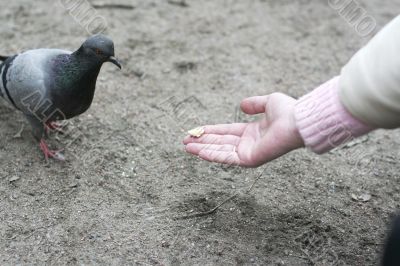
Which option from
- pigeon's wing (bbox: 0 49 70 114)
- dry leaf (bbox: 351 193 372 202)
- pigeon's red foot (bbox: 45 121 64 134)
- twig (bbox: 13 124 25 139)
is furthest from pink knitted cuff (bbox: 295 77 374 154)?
twig (bbox: 13 124 25 139)

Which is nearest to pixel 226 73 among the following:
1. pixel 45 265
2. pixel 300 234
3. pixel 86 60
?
pixel 86 60

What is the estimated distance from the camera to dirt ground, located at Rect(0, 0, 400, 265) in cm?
265

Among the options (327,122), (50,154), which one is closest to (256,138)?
(327,122)

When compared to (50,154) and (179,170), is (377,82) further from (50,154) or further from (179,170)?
(50,154)

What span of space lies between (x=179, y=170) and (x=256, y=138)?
0.79 metres

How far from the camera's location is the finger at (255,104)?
2.66 meters

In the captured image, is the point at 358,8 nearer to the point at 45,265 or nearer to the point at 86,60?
the point at 86,60

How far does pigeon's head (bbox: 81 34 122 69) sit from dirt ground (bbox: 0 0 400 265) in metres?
0.70

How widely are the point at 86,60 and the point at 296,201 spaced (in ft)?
5.39

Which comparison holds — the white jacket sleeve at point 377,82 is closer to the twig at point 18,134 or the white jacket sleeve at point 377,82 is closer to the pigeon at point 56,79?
the pigeon at point 56,79

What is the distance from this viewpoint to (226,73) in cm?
421

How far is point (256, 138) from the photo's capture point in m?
2.58

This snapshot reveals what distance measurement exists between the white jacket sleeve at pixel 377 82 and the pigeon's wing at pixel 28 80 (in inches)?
76.9

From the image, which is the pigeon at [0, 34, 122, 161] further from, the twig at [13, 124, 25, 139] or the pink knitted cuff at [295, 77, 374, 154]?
the pink knitted cuff at [295, 77, 374, 154]
